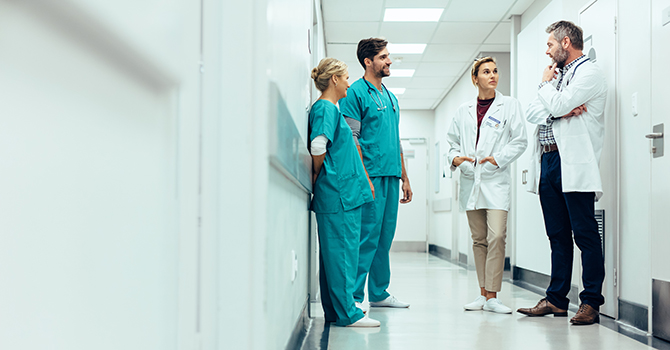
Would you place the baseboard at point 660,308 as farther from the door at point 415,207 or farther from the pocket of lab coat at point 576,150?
the door at point 415,207

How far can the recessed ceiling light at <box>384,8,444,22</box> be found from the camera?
201 inches

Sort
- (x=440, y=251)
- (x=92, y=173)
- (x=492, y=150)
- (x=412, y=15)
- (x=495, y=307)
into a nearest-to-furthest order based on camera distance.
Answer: (x=92, y=173) < (x=495, y=307) < (x=492, y=150) < (x=412, y=15) < (x=440, y=251)

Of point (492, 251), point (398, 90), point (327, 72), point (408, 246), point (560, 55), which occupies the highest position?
point (398, 90)

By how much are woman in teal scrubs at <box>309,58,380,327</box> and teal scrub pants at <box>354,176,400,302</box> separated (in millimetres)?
393

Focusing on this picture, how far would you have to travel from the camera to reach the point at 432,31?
18.6 ft

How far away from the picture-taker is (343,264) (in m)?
2.37

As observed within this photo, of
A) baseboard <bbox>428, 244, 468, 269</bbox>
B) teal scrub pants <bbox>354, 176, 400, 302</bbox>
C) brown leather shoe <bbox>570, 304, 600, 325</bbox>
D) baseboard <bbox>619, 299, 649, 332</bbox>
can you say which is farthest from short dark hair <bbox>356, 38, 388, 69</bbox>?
baseboard <bbox>428, 244, 468, 269</bbox>

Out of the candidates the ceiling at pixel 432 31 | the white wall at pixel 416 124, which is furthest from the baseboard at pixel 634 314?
the white wall at pixel 416 124

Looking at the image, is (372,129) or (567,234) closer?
(567,234)

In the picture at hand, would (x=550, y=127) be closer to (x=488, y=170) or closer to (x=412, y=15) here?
(x=488, y=170)

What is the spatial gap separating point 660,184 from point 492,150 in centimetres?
95

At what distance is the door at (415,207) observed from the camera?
9.84m

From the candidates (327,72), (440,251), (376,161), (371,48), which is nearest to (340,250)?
(376,161)

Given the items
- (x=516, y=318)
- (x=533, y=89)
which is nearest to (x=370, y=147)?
(x=516, y=318)
